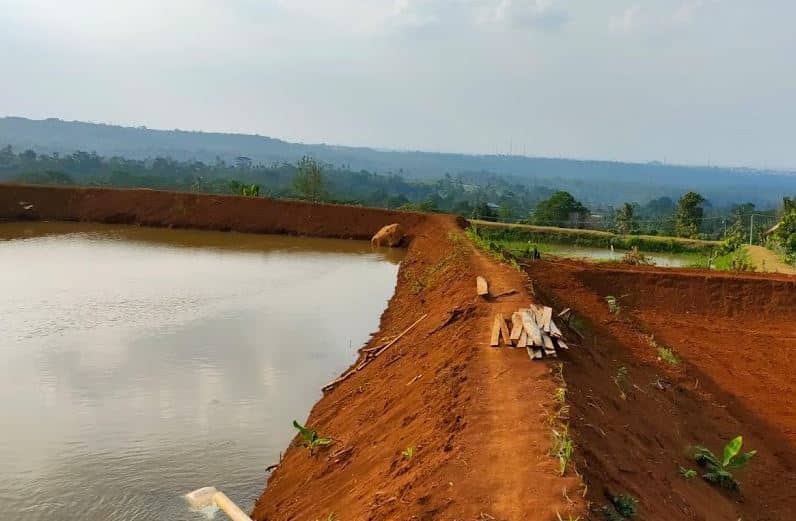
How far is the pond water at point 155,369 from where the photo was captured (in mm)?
6855

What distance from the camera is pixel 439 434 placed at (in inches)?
223

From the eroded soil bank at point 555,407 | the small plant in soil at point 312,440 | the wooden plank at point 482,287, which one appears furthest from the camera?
the wooden plank at point 482,287

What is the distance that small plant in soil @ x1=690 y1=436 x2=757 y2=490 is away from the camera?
21.8ft

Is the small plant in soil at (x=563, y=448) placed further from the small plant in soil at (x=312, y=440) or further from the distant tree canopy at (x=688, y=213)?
the distant tree canopy at (x=688, y=213)

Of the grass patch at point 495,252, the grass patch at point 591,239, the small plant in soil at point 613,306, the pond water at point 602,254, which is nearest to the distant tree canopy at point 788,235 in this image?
the pond water at point 602,254

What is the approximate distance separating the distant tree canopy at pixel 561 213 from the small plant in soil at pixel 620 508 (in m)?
30.0

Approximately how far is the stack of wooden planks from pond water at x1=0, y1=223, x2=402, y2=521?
313 centimetres

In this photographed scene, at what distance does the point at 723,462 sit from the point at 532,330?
251 centimetres

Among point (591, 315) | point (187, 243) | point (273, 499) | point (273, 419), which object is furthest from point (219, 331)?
point (187, 243)

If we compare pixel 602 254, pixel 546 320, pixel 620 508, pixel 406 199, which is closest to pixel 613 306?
pixel 546 320

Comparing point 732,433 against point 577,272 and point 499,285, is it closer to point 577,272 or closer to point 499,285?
point 499,285

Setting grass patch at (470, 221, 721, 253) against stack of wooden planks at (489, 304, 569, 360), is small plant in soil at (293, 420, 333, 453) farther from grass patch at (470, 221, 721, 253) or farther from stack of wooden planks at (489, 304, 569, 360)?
grass patch at (470, 221, 721, 253)

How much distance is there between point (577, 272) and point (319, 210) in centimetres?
1629

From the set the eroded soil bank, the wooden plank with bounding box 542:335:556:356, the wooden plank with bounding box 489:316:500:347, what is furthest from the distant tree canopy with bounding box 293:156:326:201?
the wooden plank with bounding box 542:335:556:356
